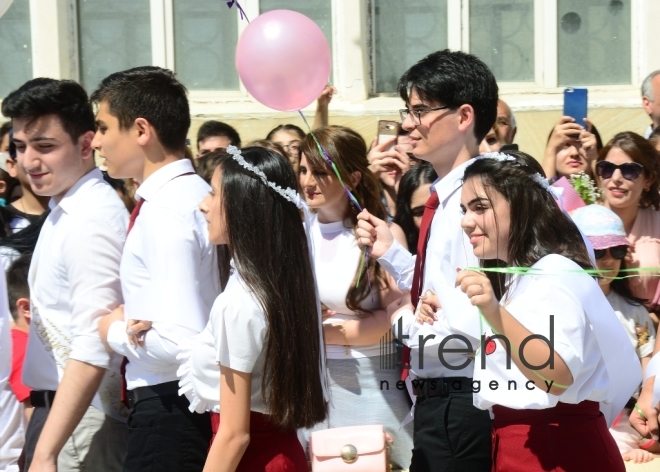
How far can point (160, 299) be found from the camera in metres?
3.71

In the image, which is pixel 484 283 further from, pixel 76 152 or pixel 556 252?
pixel 76 152

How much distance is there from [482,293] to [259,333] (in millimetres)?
770

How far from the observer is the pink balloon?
14.0 ft

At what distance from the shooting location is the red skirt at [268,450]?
10.8ft

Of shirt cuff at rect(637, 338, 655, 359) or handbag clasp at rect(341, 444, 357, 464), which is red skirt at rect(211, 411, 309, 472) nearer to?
handbag clasp at rect(341, 444, 357, 464)

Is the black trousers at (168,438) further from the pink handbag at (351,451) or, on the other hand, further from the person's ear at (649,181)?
the person's ear at (649,181)

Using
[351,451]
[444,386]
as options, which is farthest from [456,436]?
[351,451]

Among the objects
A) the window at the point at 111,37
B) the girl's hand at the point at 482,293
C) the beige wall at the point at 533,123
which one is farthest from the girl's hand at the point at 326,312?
the window at the point at 111,37

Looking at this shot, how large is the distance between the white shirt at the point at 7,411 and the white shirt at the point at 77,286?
0.14 meters

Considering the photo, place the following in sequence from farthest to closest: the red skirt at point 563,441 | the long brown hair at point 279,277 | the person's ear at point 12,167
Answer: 1. the person's ear at point 12,167
2. the long brown hair at point 279,277
3. the red skirt at point 563,441

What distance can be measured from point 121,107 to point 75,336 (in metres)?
0.94

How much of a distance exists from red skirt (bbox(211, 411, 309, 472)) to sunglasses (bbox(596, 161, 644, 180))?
109 inches

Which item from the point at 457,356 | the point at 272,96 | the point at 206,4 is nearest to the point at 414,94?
the point at 272,96

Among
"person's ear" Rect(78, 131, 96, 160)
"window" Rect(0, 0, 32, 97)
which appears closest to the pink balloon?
"person's ear" Rect(78, 131, 96, 160)
